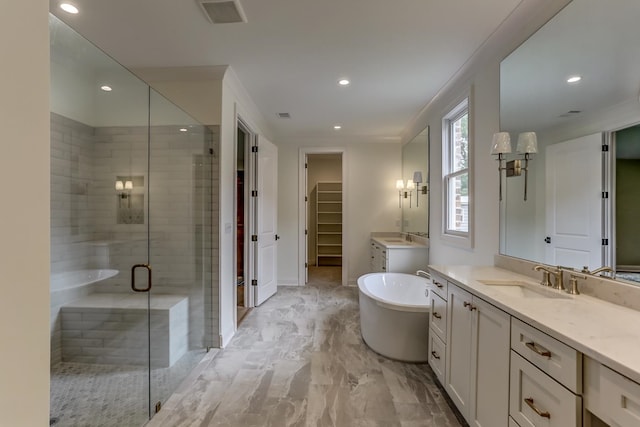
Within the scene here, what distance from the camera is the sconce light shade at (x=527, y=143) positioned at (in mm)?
1750

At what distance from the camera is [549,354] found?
100cm

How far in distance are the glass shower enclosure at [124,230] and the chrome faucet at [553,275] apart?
2.51 metres

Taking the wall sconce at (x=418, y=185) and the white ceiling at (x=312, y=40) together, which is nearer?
the white ceiling at (x=312, y=40)

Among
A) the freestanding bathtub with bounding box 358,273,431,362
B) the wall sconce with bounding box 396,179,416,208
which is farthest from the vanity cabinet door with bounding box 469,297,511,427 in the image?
the wall sconce with bounding box 396,179,416,208

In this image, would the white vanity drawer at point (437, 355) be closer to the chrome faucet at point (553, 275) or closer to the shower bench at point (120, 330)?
the chrome faucet at point (553, 275)

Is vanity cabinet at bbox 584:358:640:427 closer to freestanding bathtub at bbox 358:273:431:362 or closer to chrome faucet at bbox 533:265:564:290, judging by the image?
chrome faucet at bbox 533:265:564:290

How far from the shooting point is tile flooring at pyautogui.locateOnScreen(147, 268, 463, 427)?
1.73 metres

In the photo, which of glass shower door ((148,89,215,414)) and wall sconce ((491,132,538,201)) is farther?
glass shower door ((148,89,215,414))

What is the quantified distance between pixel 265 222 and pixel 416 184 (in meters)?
2.29

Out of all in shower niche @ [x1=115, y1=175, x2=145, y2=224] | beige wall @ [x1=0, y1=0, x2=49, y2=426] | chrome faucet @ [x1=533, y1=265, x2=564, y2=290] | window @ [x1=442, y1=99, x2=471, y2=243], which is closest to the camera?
beige wall @ [x1=0, y1=0, x2=49, y2=426]

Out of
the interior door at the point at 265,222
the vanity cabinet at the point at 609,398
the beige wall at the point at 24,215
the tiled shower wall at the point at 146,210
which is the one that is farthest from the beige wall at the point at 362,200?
the beige wall at the point at 24,215

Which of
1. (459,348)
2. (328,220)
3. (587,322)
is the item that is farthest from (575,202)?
(328,220)

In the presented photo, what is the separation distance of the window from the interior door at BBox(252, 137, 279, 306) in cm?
231

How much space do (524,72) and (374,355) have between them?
97.8 inches
